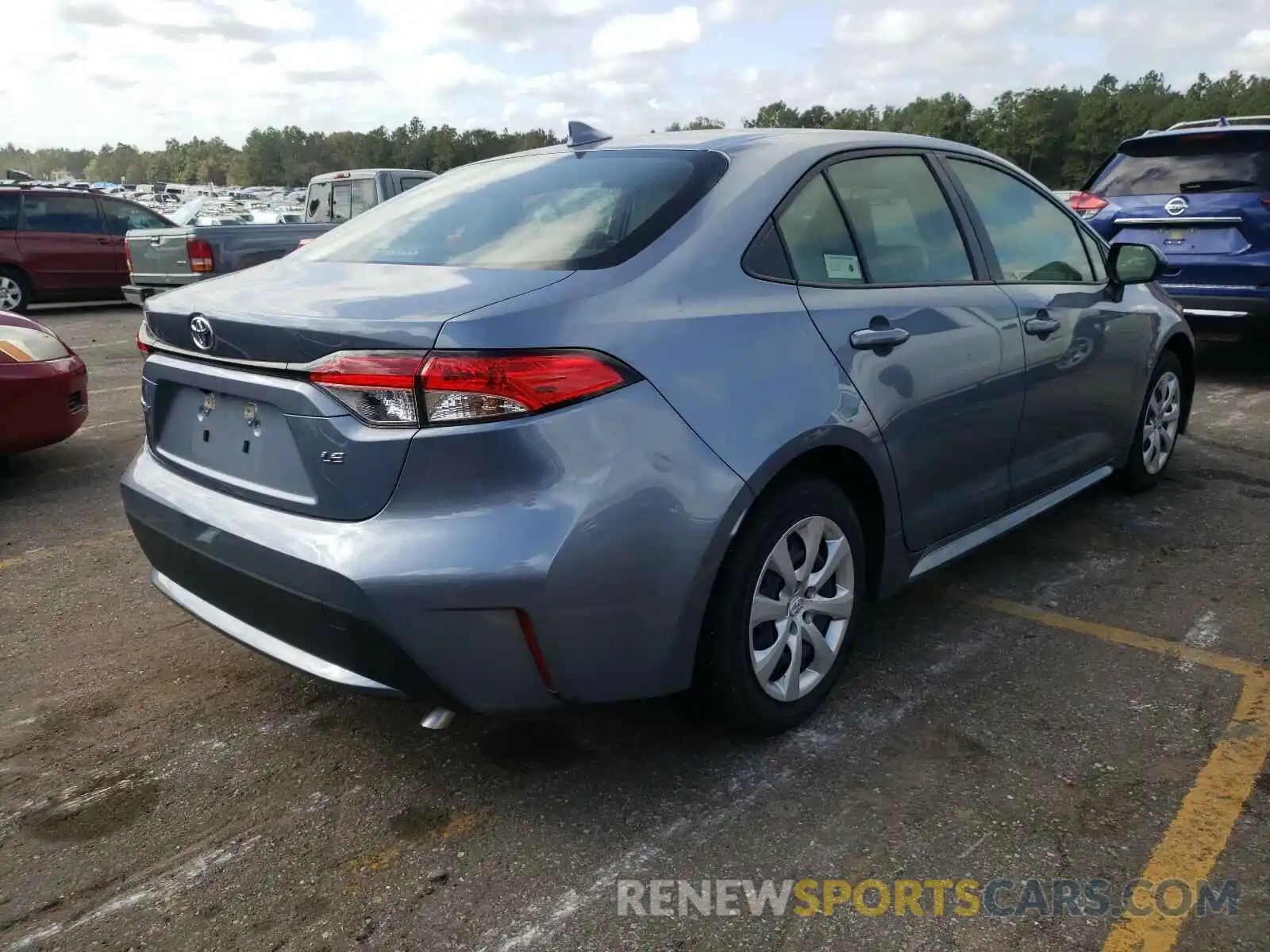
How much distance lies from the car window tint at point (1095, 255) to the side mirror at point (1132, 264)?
1.5 inches

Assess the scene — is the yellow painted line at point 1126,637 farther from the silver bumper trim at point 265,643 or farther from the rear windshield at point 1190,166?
the rear windshield at point 1190,166

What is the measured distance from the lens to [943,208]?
11.1 feet

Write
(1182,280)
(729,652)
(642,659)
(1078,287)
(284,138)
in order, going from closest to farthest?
(642,659)
(729,652)
(1078,287)
(1182,280)
(284,138)

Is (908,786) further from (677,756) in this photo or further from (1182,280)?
(1182,280)

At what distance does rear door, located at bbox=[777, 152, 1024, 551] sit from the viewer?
2.82 m

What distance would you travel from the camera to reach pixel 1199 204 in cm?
718

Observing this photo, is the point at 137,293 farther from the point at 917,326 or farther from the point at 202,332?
the point at 917,326

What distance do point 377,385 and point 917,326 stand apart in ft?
5.38

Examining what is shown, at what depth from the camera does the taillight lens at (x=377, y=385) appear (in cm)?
213

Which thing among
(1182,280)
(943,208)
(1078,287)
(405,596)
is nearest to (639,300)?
(405,596)

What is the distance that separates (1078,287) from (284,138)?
157127mm

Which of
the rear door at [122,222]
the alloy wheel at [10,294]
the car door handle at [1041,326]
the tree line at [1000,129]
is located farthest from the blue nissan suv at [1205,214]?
the tree line at [1000,129]

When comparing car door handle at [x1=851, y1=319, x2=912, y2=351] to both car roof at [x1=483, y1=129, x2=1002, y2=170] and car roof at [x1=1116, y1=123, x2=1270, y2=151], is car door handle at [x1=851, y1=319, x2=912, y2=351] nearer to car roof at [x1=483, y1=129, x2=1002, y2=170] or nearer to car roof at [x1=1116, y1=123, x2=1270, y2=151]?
car roof at [x1=483, y1=129, x2=1002, y2=170]

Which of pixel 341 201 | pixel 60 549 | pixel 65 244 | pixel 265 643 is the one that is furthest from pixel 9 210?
pixel 265 643
